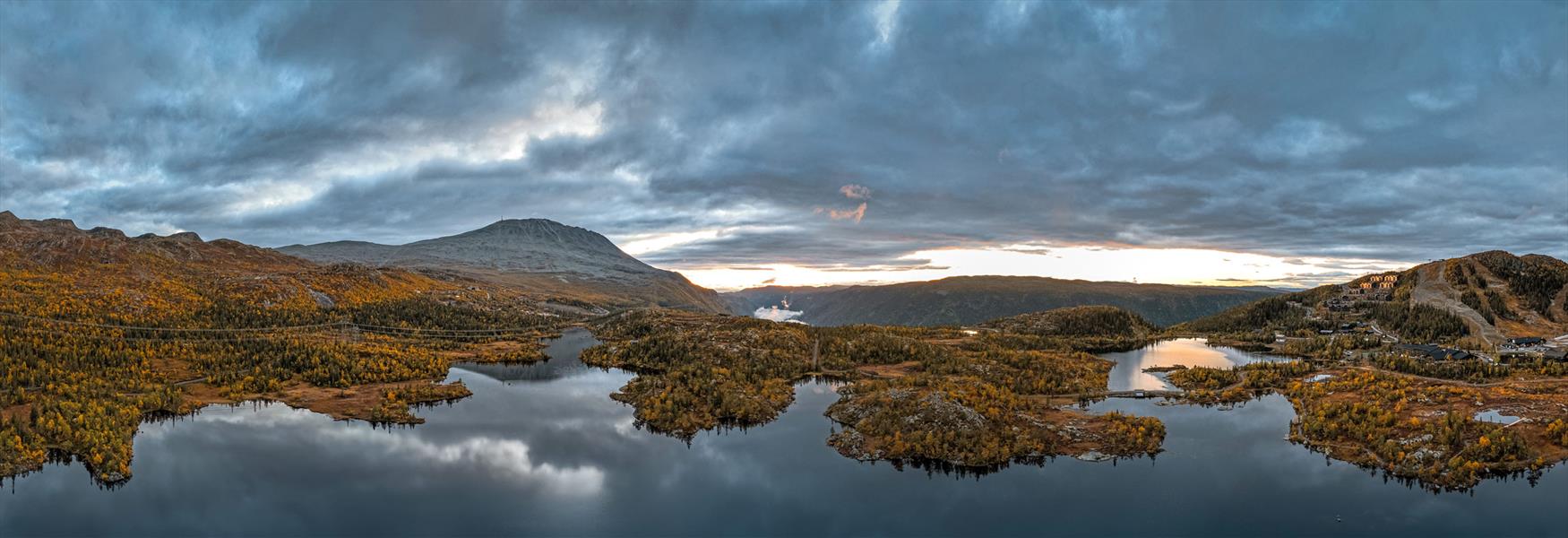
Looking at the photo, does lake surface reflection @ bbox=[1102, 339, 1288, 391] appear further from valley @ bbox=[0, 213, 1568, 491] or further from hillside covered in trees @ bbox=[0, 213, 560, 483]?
hillside covered in trees @ bbox=[0, 213, 560, 483]

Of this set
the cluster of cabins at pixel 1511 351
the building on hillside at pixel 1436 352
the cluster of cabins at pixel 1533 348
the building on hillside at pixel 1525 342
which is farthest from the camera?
the building on hillside at pixel 1525 342

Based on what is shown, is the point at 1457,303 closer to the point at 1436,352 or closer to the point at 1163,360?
the point at 1436,352

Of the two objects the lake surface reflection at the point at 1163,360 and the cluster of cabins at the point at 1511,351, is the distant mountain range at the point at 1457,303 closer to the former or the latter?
the cluster of cabins at the point at 1511,351

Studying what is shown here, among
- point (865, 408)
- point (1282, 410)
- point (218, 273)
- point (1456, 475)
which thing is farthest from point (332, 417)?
point (218, 273)

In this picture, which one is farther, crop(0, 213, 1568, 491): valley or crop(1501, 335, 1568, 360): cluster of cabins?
crop(1501, 335, 1568, 360): cluster of cabins

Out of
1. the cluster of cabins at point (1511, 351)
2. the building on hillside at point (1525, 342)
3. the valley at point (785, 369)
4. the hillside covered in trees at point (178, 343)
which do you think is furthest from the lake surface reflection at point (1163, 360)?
the hillside covered in trees at point (178, 343)

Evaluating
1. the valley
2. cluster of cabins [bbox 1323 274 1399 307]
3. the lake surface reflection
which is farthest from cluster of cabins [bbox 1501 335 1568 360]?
cluster of cabins [bbox 1323 274 1399 307]
